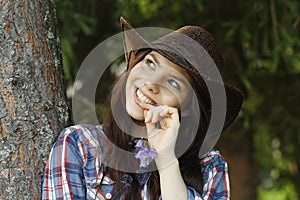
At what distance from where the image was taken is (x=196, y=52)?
7.73 feet

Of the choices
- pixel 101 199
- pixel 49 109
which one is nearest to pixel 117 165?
pixel 101 199

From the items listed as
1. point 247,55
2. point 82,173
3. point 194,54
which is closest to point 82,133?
point 82,173

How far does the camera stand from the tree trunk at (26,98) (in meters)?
2.22

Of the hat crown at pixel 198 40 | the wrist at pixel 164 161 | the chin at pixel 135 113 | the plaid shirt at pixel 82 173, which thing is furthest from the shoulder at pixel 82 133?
the hat crown at pixel 198 40

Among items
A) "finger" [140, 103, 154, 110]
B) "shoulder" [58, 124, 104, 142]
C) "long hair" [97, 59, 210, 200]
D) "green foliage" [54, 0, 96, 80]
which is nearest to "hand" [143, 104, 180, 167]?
"finger" [140, 103, 154, 110]

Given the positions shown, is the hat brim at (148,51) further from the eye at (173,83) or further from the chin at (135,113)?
the chin at (135,113)

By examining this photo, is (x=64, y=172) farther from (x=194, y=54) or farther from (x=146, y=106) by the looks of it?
(x=194, y=54)

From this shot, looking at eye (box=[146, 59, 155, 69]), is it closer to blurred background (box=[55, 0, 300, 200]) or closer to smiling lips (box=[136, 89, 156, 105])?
smiling lips (box=[136, 89, 156, 105])

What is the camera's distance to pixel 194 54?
7.68 ft

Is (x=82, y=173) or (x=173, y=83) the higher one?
(x=173, y=83)

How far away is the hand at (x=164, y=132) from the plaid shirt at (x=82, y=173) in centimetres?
17

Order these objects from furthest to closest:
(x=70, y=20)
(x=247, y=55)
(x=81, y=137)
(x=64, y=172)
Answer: (x=247, y=55) → (x=70, y=20) → (x=81, y=137) → (x=64, y=172)

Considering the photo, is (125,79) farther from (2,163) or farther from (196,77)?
(2,163)

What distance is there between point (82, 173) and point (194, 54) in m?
0.63
